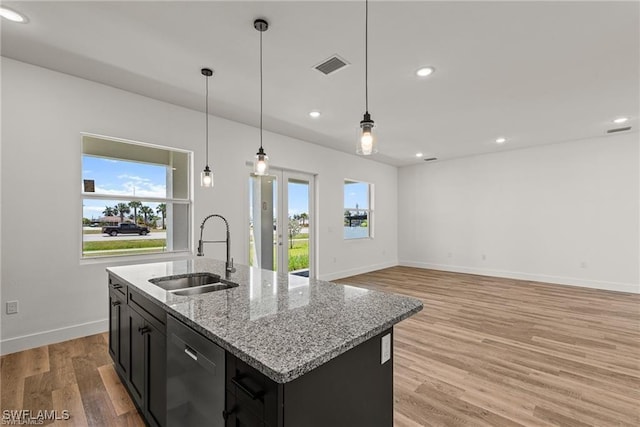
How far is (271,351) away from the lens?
40.3 inches

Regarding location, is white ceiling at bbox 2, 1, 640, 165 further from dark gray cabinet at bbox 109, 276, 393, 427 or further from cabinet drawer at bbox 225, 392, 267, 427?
cabinet drawer at bbox 225, 392, 267, 427

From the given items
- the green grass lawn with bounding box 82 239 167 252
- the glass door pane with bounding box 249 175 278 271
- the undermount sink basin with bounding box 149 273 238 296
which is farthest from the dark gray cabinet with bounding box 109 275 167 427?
the glass door pane with bounding box 249 175 278 271

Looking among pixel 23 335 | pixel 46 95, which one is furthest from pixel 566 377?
pixel 46 95

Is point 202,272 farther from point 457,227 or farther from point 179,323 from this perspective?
point 457,227

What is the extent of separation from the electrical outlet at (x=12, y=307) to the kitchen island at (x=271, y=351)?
176 centimetres

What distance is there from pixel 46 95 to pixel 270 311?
3484mm

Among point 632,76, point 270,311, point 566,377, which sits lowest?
point 566,377

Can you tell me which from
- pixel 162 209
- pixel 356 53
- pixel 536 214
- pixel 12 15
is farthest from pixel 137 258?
pixel 536 214

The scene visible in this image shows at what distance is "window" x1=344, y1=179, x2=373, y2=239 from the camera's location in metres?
6.95

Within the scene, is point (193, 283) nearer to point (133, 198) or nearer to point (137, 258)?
point (137, 258)

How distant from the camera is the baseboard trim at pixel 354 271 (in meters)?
6.15

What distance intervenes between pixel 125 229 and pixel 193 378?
9.86 feet

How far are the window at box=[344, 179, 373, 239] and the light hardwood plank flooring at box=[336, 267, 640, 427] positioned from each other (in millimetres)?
2540

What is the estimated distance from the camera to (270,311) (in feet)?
4.75
